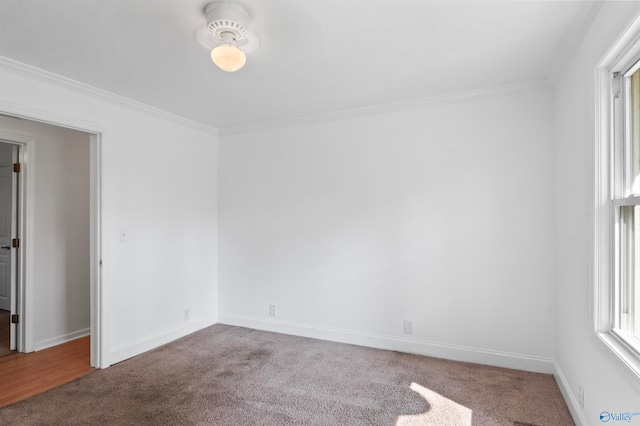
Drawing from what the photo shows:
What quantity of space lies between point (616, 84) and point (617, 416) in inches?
62.3

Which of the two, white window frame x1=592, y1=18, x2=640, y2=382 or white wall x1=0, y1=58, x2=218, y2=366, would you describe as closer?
white window frame x1=592, y1=18, x2=640, y2=382

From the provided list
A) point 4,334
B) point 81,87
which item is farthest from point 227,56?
point 4,334

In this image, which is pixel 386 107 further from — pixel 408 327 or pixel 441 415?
pixel 441 415

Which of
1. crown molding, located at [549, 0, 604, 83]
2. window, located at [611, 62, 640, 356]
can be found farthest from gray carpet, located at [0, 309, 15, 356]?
crown molding, located at [549, 0, 604, 83]

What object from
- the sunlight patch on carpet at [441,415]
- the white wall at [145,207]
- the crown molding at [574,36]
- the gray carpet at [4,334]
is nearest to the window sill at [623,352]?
the sunlight patch on carpet at [441,415]

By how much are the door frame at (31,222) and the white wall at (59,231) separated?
0.05 meters

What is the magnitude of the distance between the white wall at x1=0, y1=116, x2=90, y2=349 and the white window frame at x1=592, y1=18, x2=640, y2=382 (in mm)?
4678

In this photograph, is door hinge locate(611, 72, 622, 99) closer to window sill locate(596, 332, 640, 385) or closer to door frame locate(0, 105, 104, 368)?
window sill locate(596, 332, 640, 385)

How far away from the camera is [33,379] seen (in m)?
2.79

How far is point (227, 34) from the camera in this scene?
1.93 metres

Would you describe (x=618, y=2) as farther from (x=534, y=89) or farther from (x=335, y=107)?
(x=335, y=107)

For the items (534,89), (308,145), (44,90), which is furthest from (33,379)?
(534,89)

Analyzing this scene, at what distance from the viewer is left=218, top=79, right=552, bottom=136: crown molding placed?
288 centimetres

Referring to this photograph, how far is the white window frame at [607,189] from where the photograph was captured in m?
1.69
